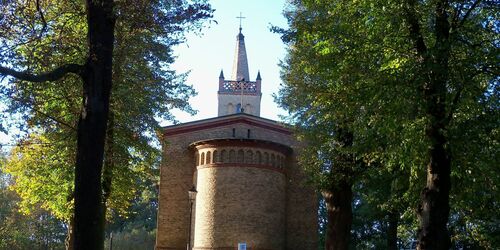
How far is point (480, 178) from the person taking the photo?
11.8 meters

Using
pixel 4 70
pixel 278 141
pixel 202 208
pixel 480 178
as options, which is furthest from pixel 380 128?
pixel 278 141

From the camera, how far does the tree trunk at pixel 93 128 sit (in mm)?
7355

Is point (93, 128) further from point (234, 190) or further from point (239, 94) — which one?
point (239, 94)

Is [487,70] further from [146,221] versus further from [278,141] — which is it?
[146,221]

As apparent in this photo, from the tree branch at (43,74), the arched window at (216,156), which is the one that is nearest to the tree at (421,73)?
the tree branch at (43,74)

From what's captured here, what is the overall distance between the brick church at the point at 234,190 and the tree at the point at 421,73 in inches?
587

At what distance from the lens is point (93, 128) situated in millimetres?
7578

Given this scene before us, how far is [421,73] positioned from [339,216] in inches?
315

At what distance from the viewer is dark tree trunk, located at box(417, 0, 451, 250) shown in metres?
9.78

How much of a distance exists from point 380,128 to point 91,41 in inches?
233

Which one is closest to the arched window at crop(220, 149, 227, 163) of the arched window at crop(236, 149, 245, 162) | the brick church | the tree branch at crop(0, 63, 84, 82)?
the brick church

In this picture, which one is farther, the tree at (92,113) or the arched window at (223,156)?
the arched window at (223,156)

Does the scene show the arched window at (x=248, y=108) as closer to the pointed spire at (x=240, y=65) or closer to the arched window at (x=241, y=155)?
the pointed spire at (x=240, y=65)

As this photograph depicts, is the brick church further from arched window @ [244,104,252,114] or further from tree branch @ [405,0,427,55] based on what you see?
arched window @ [244,104,252,114]
